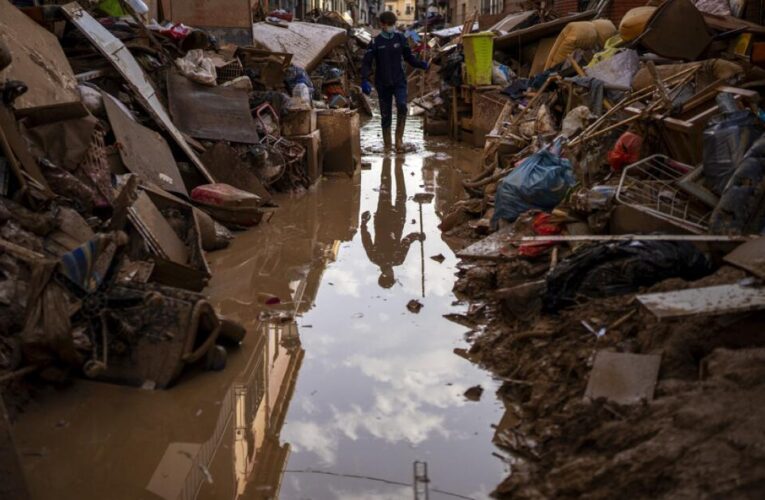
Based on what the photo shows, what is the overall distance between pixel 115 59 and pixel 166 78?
881 millimetres

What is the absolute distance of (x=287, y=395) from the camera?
4.31 metres

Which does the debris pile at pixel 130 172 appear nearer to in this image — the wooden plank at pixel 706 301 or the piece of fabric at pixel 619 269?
the piece of fabric at pixel 619 269

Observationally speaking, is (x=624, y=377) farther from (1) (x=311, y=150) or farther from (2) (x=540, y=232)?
(1) (x=311, y=150)

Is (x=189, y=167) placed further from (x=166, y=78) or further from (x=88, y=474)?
(x=88, y=474)

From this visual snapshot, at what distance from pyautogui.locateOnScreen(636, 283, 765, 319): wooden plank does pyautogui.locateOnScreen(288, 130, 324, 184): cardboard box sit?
21.8 ft

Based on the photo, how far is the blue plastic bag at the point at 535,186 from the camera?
6.73 m

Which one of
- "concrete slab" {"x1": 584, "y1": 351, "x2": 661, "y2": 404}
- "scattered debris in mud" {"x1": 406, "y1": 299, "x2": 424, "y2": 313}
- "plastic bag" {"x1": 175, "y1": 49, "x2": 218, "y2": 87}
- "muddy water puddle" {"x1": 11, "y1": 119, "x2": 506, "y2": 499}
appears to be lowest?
"scattered debris in mud" {"x1": 406, "y1": 299, "x2": 424, "y2": 313}

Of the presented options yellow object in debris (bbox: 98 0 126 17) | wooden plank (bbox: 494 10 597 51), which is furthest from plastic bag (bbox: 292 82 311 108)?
wooden plank (bbox: 494 10 597 51)

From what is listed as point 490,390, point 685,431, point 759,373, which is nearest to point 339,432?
point 490,390

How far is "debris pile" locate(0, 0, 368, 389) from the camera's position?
Result: 13.4ft

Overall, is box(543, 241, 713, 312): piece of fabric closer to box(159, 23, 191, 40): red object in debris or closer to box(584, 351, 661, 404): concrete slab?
box(584, 351, 661, 404): concrete slab

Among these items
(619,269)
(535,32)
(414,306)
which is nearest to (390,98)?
(535,32)

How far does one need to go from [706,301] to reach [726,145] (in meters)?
2.04

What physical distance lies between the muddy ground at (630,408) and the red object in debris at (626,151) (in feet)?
6.69
